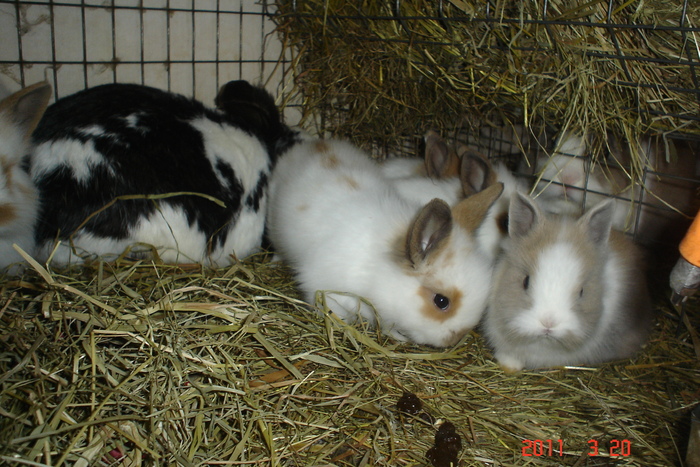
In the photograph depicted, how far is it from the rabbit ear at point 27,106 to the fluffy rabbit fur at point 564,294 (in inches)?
82.4

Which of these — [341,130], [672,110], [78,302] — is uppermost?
[672,110]

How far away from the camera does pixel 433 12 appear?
2730 millimetres

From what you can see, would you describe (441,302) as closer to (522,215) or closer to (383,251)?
(383,251)

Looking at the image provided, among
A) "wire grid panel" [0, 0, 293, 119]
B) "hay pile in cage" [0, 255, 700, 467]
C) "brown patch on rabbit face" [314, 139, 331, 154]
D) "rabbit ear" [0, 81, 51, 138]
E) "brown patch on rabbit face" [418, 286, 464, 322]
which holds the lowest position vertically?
"hay pile in cage" [0, 255, 700, 467]

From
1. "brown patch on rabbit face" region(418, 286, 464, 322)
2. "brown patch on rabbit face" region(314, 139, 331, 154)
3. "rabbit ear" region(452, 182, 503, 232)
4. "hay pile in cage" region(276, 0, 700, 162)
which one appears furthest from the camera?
"brown patch on rabbit face" region(314, 139, 331, 154)

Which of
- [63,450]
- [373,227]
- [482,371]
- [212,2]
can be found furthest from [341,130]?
[63,450]

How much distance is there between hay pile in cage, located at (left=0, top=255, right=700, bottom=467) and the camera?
66.5 inches

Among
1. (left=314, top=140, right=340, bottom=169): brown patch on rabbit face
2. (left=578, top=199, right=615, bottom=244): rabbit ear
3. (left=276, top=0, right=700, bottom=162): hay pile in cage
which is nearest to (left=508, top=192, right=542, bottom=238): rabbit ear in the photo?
(left=578, top=199, right=615, bottom=244): rabbit ear

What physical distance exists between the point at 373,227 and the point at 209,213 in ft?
2.69

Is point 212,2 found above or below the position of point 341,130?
above

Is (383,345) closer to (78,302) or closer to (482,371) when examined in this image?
(482,371)

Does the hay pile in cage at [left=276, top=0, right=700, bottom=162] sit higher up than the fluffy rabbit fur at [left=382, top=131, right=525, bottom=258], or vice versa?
the hay pile in cage at [left=276, top=0, right=700, bottom=162]

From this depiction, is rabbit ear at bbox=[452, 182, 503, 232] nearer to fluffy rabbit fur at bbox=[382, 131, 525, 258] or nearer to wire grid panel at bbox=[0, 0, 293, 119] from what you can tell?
fluffy rabbit fur at bbox=[382, 131, 525, 258]

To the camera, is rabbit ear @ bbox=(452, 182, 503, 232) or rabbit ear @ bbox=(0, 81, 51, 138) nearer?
rabbit ear @ bbox=(0, 81, 51, 138)
